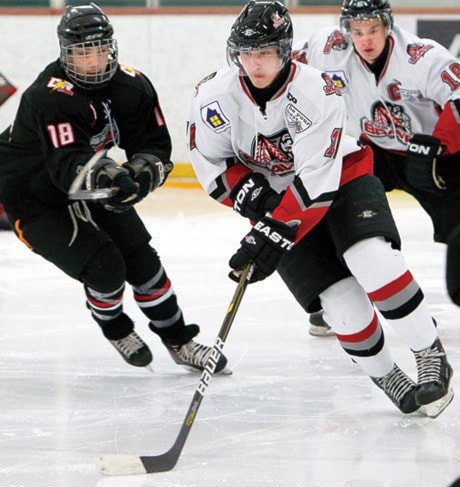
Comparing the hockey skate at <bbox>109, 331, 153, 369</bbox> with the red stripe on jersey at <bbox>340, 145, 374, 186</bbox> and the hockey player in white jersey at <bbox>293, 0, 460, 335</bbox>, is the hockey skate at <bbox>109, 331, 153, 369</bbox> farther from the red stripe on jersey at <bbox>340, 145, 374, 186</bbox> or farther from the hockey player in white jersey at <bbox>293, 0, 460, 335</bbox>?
the red stripe on jersey at <bbox>340, 145, 374, 186</bbox>

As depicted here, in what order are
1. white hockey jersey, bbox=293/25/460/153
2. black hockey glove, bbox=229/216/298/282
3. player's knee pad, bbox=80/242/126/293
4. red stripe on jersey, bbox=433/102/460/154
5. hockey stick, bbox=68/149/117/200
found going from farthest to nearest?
white hockey jersey, bbox=293/25/460/153
red stripe on jersey, bbox=433/102/460/154
player's knee pad, bbox=80/242/126/293
hockey stick, bbox=68/149/117/200
black hockey glove, bbox=229/216/298/282

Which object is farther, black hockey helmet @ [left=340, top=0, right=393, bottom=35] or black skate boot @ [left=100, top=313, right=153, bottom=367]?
black hockey helmet @ [left=340, top=0, right=393, bottom=35]

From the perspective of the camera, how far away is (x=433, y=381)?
2.56 m

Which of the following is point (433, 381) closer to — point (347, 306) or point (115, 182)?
point (347, 306)

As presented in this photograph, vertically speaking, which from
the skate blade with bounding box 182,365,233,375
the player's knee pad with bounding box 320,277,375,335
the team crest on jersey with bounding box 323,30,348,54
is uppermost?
the team crest on jersey with bounding box 323,30,348,54

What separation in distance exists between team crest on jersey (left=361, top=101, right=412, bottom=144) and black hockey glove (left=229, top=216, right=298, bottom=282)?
1.24 m

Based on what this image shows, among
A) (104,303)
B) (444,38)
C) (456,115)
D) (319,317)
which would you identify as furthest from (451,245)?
(444,38)

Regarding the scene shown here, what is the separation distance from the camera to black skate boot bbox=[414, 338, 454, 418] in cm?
255

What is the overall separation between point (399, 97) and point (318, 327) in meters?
0.81

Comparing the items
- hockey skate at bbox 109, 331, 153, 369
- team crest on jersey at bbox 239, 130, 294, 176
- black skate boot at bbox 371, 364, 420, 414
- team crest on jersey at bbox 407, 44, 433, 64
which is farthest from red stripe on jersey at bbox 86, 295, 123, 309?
team crest on jersey at bbox 407, 44, 433, 64

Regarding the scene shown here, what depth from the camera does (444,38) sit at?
24.3 ft

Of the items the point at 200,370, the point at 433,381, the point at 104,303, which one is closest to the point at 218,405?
the point at 200,370

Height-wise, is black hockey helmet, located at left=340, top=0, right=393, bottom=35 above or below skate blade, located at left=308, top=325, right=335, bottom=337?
above

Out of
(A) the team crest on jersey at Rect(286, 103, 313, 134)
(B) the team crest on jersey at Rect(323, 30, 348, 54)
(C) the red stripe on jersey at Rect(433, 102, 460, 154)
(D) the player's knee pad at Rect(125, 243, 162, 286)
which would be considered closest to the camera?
(A) the team crest on jersey at Rect(286, 103, 313, 134)
